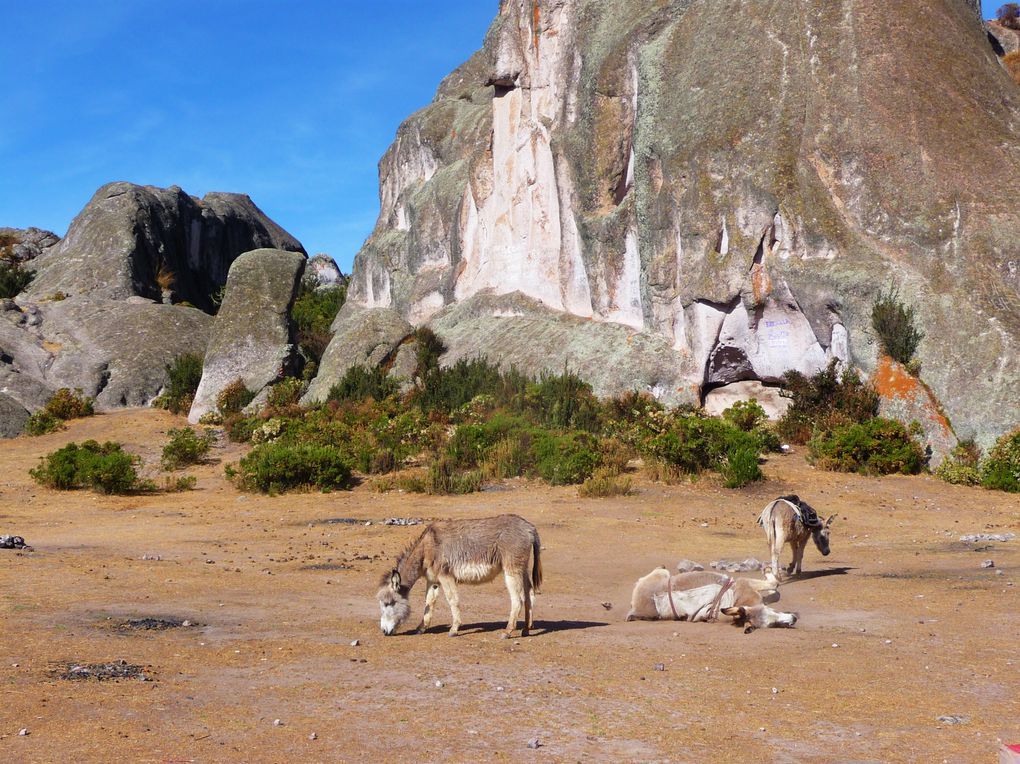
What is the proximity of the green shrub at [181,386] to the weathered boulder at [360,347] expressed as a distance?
4.13m

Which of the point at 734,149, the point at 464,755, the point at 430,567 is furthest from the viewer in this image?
the point at 734,149

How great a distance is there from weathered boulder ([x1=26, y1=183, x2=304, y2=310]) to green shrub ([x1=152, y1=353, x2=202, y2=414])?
34.4ft

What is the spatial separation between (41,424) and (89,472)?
11.4m

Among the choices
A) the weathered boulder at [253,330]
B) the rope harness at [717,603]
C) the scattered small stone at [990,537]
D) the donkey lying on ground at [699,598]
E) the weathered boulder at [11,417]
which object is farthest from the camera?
the weathered boulder at [253,330]

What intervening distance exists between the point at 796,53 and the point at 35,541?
66.4 feet

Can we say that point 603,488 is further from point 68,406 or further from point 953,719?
point 68,406

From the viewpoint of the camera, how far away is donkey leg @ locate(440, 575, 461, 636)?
838 cm

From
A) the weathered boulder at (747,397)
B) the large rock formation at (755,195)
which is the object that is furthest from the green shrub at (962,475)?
the weathered boulder at (747,397)

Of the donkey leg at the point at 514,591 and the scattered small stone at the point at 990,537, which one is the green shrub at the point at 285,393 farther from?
the donkey leg at the point at 514,591

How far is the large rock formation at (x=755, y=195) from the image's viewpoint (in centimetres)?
2184

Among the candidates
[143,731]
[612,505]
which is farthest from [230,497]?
[143,731]

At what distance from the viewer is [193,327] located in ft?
130

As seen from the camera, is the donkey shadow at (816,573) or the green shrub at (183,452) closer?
the donkey shadow at (816,573)

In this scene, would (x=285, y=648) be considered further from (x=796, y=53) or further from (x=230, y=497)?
(x=796, y=53)
